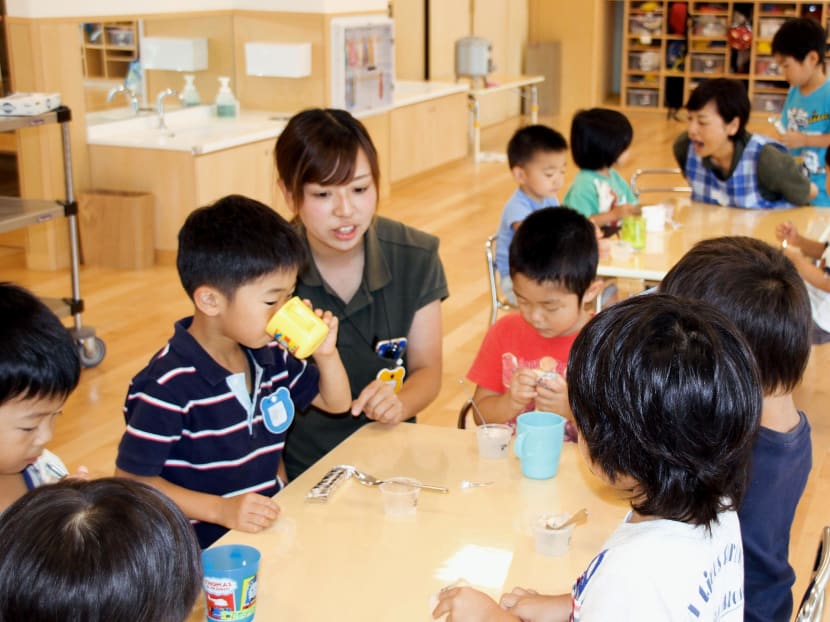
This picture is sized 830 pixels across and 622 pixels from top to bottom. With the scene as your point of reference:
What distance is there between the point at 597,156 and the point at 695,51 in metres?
8.94

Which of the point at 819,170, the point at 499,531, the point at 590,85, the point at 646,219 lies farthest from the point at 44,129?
the point at 590,85

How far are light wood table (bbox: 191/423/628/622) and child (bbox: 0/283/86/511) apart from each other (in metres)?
0.36

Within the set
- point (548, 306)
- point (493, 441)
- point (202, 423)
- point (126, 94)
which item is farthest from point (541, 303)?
point (126, 94)

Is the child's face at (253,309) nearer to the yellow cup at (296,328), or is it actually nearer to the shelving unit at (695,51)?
the yellow cup at (296,328)

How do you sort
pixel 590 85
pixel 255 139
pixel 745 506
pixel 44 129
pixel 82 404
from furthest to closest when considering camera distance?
pixel 590 85
pixel 255 139
pixel 44 129
pixel 82 404
pixel 745 506

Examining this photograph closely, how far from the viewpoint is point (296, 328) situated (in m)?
1.90

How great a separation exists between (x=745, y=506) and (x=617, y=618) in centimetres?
58

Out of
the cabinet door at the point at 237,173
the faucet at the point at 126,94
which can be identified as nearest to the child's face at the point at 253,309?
the cabinet door at the point at 237,173

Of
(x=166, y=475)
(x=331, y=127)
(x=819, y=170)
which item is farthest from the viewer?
(x=819, y=170)

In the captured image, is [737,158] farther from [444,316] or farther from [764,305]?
[764,305]

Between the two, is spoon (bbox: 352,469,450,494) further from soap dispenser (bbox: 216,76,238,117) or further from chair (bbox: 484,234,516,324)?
soap dispenser (bbox: 216,76,238,117)

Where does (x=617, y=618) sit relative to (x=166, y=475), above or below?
above

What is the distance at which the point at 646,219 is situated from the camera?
4055 millimetres

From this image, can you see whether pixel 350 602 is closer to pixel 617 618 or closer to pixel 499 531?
pixel 499 531
